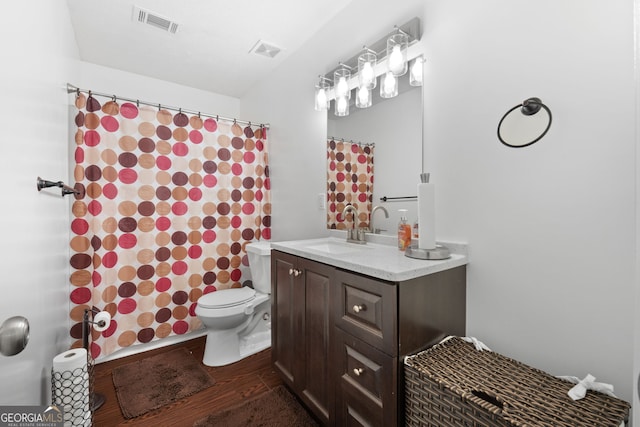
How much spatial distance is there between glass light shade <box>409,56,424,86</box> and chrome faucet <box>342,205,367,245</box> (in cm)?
80

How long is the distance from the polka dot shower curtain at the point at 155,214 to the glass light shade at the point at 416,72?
159 cm

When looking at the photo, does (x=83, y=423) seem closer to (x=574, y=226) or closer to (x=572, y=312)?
(x=572, y=312)

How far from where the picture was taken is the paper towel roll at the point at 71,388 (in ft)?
4.04

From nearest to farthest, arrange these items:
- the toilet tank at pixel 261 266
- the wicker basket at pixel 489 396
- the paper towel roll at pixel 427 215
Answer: the wicker basket at pixel 489 396 → the paper towel roll at pixel 427 215 → the toilet tank at pixel 261 266

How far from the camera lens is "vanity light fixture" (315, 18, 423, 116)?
145cm

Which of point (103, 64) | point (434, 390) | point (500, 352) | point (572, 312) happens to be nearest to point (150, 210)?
point (103, 64)

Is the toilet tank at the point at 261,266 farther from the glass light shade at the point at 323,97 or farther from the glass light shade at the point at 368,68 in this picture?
the glass light shade at the point at 368,68

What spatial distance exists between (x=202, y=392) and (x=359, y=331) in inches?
47.4

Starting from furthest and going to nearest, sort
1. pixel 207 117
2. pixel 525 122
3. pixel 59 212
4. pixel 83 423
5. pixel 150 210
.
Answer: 1. pixel 207 117
2. pixel 150 210
3. pixel 59 212
4. pixel 83 423
5. pixel 525 122

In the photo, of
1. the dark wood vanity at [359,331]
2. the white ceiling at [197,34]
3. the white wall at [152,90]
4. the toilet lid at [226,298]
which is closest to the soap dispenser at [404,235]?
the dark wood vanity at [359,331]

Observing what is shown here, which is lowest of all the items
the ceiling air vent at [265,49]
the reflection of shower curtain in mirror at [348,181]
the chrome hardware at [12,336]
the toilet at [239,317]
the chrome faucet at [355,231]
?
the toilet at [239,317]

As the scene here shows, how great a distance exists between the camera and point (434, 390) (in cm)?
89

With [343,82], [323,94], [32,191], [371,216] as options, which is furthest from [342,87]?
[32,191]

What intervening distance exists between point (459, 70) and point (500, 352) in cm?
125
